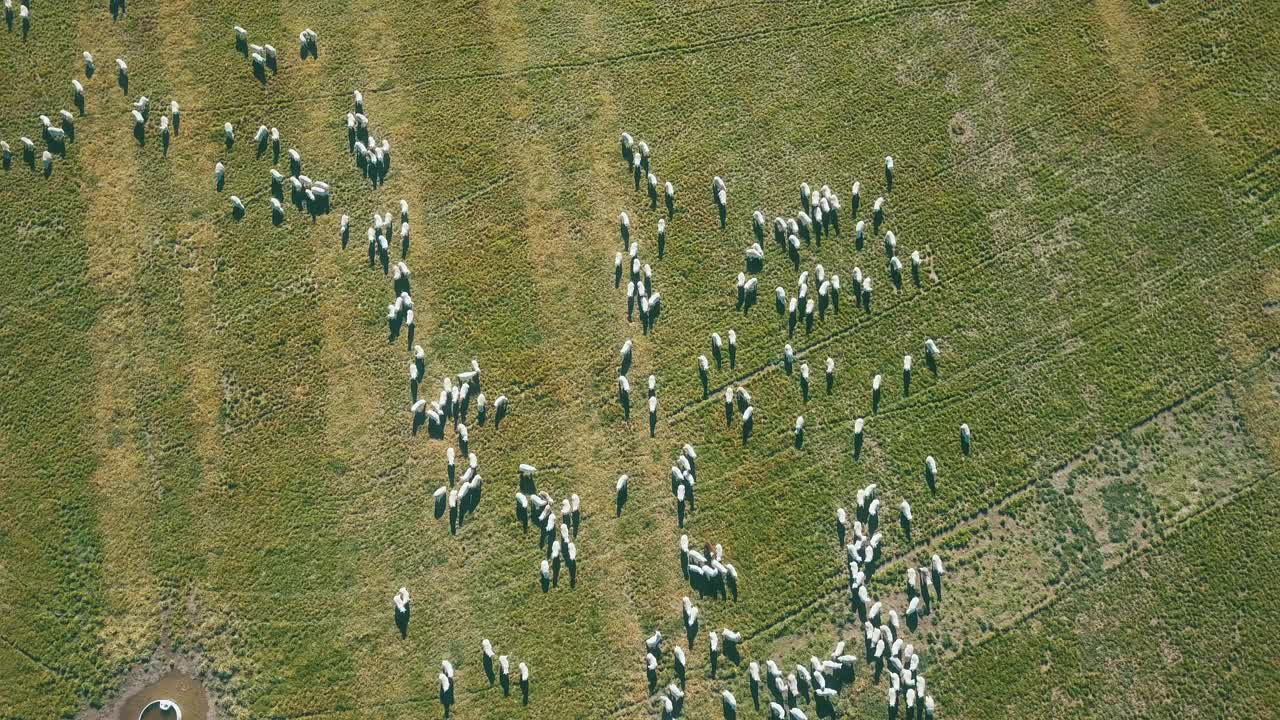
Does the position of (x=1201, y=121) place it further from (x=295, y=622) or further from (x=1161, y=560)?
(x=295, y=622)

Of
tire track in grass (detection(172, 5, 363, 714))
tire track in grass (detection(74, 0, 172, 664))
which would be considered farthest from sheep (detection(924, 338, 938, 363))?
tire track in grass (detection(74, 0, 172, 664))

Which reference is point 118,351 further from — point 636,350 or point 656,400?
point 656,400

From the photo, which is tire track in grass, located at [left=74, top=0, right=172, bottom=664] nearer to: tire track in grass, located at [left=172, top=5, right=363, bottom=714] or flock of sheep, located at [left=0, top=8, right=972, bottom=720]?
flock of sheep, located at [left=0, top=8, right=972, bottom=720]

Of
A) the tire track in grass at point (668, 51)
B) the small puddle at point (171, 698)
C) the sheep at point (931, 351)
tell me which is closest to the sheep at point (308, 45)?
the tire track in grass at point (668, 51)

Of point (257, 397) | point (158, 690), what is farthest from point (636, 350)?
point (158, 690)

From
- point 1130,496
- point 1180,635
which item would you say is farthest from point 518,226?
point 1180,635

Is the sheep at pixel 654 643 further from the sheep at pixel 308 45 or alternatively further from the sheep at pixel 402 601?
the sheep at pixel 308 45
